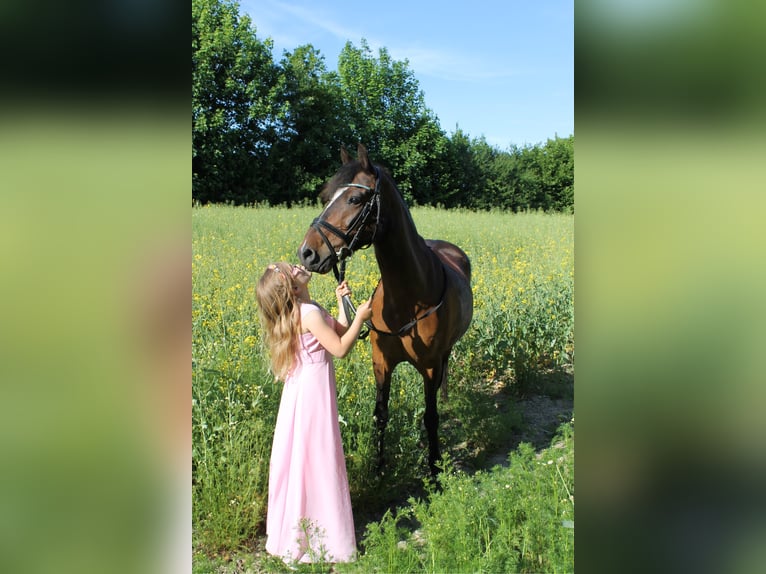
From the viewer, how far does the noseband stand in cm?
257

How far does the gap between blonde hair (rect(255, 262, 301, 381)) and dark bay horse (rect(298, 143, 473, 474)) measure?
0.19 m

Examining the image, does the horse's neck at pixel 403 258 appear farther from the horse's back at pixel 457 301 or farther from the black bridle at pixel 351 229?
the horse's back at pixel 457 301

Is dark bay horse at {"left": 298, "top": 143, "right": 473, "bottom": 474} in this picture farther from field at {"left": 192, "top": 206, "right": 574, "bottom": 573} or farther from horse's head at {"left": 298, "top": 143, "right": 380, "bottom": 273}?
field at {"left": 192, "top": 206, "right": 574, "bottom": 573}

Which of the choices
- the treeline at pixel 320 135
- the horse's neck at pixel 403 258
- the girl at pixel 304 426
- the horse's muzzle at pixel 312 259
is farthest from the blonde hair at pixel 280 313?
the treeline at pixel 320 135

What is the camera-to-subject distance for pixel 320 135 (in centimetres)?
494

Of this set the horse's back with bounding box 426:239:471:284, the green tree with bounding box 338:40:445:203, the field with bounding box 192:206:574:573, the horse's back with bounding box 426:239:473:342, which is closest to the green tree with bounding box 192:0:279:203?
the field with bounding box 192:206:574:573

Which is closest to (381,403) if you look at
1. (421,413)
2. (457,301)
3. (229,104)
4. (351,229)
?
(421,413)

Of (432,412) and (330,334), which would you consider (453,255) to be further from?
(330,334)

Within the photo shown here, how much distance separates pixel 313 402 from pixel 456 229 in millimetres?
4604

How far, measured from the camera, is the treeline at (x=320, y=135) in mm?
4207

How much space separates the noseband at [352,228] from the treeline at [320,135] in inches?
42.1

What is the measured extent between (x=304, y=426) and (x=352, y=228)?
1030mm
